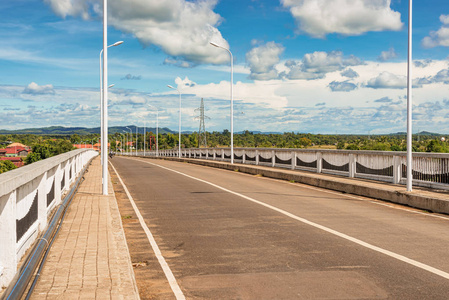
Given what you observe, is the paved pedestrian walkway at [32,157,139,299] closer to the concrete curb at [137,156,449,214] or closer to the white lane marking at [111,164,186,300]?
the white lane marking at [111,164,186,300]

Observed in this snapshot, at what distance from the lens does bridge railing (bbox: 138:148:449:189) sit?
48.1 ft

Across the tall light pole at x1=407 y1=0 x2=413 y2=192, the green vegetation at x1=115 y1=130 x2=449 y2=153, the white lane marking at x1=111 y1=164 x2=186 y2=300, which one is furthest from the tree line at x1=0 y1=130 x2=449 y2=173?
the white lane marking at x1=111 y1=164 x2=186 y2=300

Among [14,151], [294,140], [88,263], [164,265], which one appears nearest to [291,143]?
[294,140]

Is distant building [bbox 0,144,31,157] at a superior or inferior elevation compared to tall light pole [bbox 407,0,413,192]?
inferior

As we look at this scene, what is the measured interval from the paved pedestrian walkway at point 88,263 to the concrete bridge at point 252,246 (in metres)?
0.02

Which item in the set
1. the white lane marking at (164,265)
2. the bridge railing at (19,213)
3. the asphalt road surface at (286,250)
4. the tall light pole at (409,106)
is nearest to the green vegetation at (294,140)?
the tall light pole at (409,106)

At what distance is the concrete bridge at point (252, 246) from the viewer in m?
5.60

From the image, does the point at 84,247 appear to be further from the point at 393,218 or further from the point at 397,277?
the point at 393,218

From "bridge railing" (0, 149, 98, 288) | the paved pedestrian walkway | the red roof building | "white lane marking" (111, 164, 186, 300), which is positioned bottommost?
the red roof building

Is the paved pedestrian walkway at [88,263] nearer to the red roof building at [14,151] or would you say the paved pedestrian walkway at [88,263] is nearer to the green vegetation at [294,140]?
the green vegetation at [294,140]

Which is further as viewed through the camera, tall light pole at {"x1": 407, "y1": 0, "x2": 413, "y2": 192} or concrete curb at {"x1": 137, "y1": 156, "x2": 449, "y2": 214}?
tall light pole at {"x1": 407, "y1": 0, "x2": 413, "y2": 192}

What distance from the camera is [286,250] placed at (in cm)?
769

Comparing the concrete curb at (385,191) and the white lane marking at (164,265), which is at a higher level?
the concrete curb at (385,191)

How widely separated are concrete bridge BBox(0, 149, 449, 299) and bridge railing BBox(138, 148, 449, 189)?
16cm
